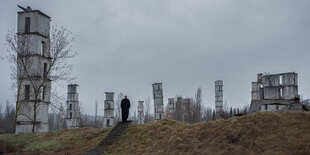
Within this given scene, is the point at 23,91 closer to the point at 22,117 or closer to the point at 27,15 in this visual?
the point at 22,117

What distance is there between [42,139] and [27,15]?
10.0m

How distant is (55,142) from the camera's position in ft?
53.6

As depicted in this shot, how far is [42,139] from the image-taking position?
57.0 ft

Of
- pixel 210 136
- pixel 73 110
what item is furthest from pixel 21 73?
pixel 210 136

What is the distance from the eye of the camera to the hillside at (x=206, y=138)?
34.5ft

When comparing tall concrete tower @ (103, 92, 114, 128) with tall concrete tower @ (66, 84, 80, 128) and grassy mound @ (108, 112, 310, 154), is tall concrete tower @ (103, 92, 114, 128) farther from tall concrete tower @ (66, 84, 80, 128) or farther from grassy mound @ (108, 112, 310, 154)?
grassy mound @ (108, 112, 310, 154)

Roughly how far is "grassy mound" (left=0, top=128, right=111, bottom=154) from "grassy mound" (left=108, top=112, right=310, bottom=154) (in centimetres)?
191

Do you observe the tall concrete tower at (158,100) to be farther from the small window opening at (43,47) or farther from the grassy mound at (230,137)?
the grassy mound at (230,137)

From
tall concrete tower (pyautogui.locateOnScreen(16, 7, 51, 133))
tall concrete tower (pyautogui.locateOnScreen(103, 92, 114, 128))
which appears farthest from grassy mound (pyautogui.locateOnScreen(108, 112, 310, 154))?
tall concrete tower (pyautogui.locateOnScreen(103, 92, 114, 128))

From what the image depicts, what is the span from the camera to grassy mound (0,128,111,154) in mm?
15078

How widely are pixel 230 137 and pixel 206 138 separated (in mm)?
1147

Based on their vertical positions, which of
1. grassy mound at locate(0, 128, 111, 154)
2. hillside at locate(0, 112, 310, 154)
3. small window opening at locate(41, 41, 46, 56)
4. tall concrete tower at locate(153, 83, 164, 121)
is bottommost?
grassy mound at locate(0, 128, 111, 154)

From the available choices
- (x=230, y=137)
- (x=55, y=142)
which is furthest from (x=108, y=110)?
(x=230, y=137)

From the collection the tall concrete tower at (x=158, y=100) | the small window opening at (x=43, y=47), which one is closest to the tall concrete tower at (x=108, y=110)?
the tall concrete tower at (x=158, y=100)
